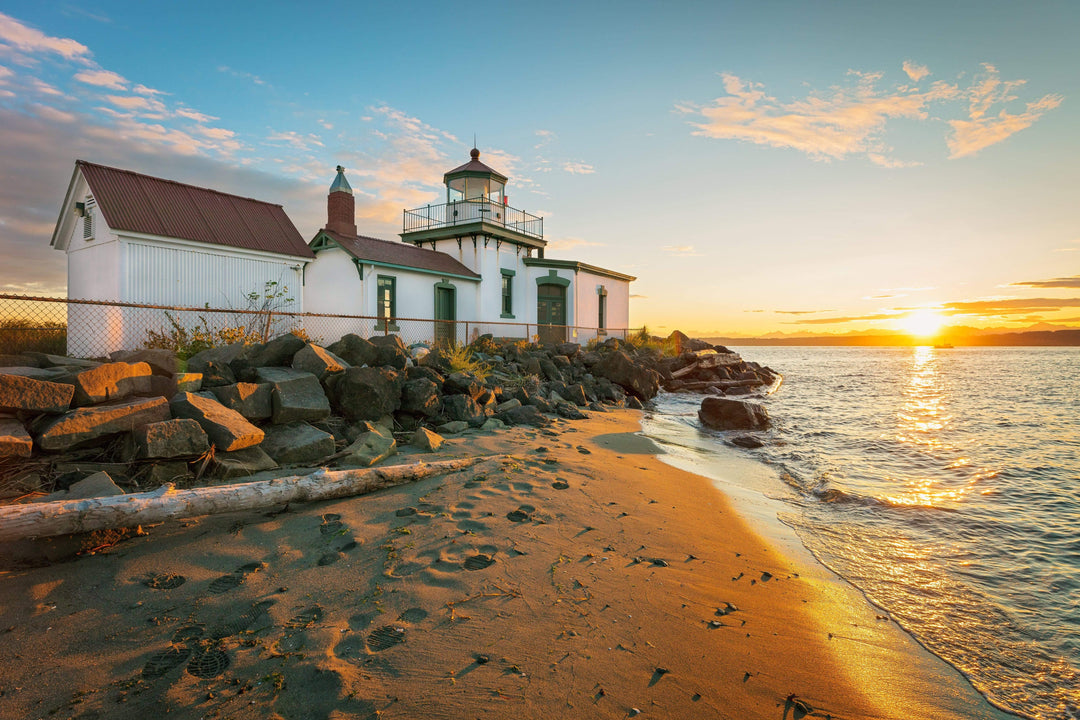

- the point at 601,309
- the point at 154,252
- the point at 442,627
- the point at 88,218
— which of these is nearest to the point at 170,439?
the point at 442,627

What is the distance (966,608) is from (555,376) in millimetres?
12329

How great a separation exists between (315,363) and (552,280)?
19.5 metres

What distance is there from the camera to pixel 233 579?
3441 mm

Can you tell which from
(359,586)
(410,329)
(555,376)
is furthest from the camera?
(410,329)

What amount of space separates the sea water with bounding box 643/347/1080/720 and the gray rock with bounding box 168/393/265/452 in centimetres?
628

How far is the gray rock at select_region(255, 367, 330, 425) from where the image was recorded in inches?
243

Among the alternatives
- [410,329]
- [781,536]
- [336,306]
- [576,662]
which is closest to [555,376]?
[410,329]

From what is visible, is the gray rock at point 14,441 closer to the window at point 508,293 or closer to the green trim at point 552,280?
the window at point 508,293

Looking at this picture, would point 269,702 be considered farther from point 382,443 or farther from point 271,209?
point 271,209

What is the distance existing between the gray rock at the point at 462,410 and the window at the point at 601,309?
831 inches

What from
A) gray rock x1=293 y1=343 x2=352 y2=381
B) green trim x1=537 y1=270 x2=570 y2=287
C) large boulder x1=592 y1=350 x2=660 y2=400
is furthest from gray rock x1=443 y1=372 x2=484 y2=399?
green trim x1=537 y1=270 x2=570 y2=287

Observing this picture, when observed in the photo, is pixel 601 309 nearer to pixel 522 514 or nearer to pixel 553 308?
pixel 553 308

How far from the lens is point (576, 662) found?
2771 mm

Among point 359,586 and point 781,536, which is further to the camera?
point 781,536
